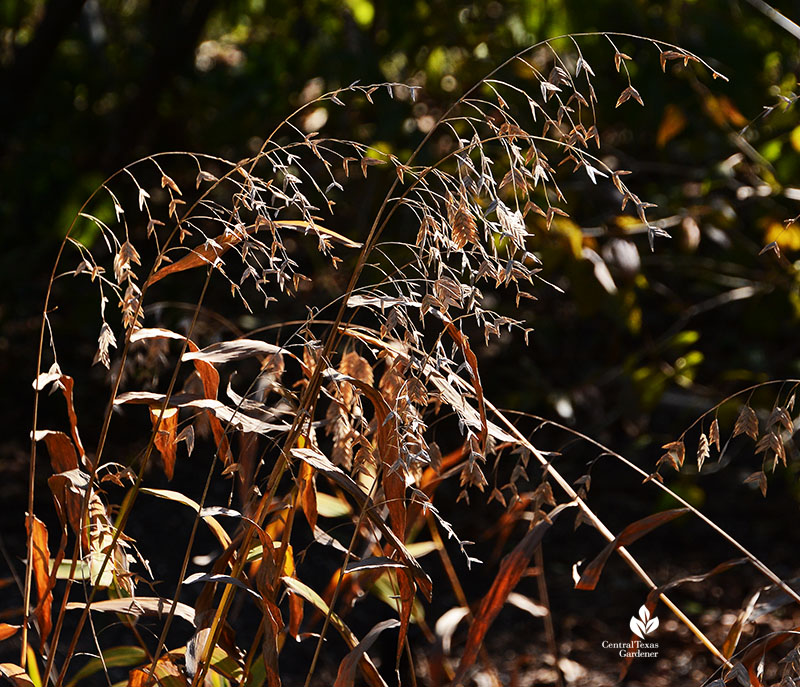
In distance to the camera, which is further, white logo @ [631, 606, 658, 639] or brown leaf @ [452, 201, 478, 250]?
white logo @ [631, 606, 658, 639]

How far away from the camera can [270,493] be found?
60cm

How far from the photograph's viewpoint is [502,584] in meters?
0.69

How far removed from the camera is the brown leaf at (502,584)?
0.68 meters

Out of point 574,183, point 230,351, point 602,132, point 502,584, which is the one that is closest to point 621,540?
point 502,584

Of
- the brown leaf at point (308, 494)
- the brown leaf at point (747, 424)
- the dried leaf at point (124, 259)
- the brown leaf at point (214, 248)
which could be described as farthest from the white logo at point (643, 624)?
the dried leaf at point (124, 259)

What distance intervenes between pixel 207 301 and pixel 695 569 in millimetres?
1779

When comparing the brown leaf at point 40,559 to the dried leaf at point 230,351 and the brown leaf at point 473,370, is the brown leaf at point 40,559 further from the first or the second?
the brown leaf at point 473,370

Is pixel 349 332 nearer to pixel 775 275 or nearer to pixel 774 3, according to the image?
pixel 775 275

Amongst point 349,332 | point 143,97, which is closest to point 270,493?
point 349,332

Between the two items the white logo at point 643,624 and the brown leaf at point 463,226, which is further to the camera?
the white logo at point 643,624

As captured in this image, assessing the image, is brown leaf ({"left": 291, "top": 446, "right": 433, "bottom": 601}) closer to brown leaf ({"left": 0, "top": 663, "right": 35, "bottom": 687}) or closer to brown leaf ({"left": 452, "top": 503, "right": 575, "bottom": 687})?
brown leaf ({"left": 452, "top": 503, "right": 575, "bottom": 687})

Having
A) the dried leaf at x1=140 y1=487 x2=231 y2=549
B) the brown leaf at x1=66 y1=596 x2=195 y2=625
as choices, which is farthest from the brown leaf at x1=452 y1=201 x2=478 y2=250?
the brown leaf at x1=66 y1=596 x2=195 y2=625

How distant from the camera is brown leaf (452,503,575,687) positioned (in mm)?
680

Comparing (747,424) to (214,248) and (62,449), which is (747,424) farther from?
(62,449)
